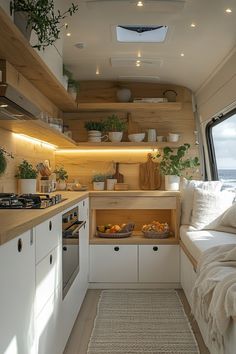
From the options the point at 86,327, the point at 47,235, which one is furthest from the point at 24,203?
the point at 86,327

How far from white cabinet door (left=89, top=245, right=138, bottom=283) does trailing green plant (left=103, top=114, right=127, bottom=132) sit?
4.58 feet

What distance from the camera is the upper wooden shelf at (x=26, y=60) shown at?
2.06 m

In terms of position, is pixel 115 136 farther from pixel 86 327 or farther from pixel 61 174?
pixel 86 327

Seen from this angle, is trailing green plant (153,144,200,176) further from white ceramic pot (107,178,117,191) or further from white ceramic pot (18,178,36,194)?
white ceramic pot (18,178,36,194)

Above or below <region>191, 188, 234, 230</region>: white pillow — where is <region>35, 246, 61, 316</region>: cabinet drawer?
below

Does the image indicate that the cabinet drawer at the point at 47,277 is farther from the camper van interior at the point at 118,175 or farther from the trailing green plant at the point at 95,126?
the trailing green plant at the point at 95,126

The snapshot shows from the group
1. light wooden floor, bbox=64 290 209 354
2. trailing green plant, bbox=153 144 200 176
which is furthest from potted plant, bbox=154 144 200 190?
light wooden floor, bbox=64 290 209 354

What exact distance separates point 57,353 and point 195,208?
2152 mm

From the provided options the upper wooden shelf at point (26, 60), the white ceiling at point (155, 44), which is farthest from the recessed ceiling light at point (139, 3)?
the upper wooden shelf at point (26, 60)

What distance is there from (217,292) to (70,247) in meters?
1.16

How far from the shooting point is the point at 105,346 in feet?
8.96

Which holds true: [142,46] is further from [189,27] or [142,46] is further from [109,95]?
[109,95]

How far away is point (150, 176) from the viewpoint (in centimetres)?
477

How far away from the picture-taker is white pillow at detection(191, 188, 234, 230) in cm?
387
